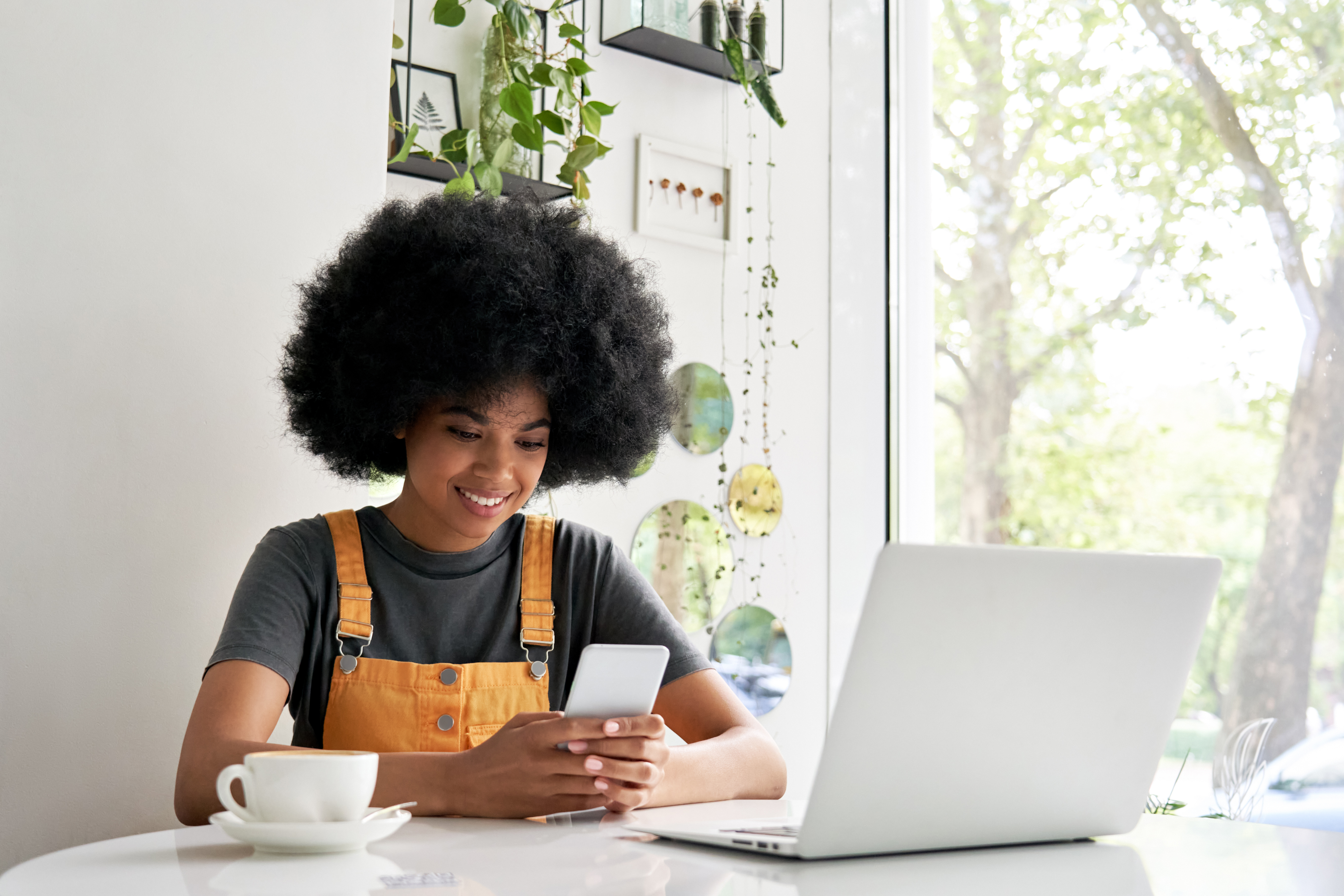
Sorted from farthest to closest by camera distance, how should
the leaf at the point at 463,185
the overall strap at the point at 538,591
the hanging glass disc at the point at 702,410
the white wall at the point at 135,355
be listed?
1. the hanging glass disc at the point at 702,410
2. the leaf at the point at 463,185
3. the overall strap at the point at 538,591
4. the white wall at the point at 135,355

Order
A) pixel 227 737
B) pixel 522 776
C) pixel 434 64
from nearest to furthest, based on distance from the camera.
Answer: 1. pixel 522 776
2. pixel 227 737
3. pixel 434 64

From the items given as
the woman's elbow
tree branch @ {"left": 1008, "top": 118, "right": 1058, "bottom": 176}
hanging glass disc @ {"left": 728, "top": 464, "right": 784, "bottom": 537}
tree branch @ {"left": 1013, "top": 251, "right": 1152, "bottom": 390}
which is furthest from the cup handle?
tree branch @ {"left": 1008, "top": 118, "right": 1058, "bottom": 176}

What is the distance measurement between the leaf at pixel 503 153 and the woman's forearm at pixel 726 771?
111 centimetres

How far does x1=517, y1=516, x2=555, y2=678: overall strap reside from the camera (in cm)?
165

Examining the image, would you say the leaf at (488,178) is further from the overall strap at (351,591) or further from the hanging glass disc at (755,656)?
the hanging glass disc at (755,656)

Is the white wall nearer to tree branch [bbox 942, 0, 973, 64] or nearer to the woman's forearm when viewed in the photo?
the woman's forearm

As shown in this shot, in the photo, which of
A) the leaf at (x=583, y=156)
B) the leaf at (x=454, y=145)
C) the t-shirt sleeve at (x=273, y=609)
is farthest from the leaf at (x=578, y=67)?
the t-shirt sleeve at (x=273, y=609)

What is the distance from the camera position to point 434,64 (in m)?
2.24

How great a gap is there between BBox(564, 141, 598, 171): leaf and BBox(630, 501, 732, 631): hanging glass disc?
77cm

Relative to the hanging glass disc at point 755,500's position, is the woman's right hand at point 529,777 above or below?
below

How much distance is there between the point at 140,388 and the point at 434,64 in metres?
1.00

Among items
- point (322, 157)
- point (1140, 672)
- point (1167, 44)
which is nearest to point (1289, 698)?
point (1167, 44)

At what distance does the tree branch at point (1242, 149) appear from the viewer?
8.50 ft

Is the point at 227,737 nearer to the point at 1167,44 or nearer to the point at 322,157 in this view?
the point at 322,157
